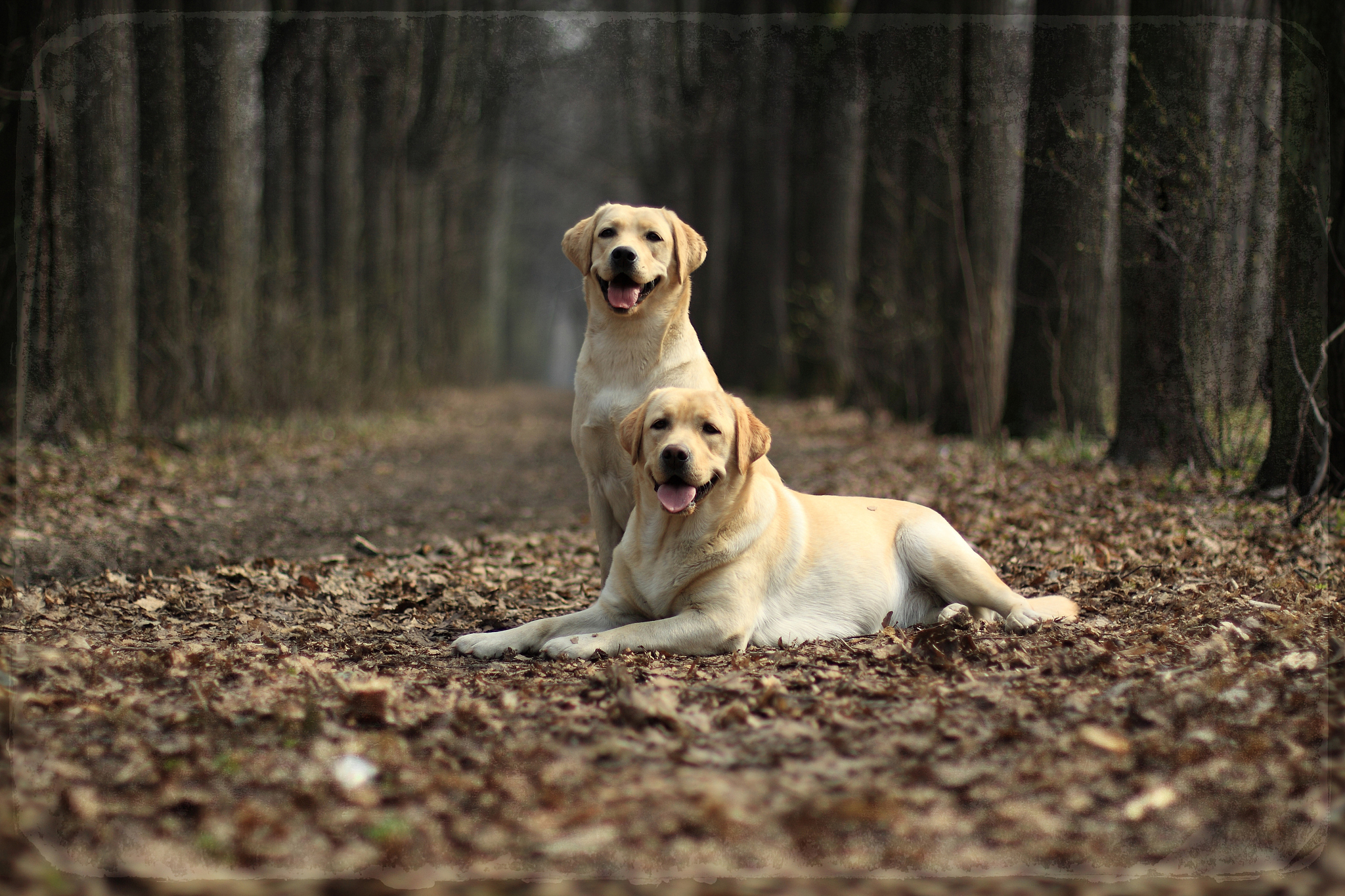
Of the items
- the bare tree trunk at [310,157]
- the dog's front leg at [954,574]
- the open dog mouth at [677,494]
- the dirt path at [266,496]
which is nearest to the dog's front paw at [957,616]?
the dog's front leg at [954,574]

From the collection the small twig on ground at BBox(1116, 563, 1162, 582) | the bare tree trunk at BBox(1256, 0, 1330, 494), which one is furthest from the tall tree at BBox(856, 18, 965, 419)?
the small twig on ground at BBox(1116, 563, 1162, 582)

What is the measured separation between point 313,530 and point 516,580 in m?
2.12

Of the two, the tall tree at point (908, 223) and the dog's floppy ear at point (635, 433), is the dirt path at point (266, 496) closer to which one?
the dog's floppy ear at point (635, 433)

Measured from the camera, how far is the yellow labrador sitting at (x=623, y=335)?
454cm

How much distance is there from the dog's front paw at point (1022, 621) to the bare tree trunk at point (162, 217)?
9.12 meters

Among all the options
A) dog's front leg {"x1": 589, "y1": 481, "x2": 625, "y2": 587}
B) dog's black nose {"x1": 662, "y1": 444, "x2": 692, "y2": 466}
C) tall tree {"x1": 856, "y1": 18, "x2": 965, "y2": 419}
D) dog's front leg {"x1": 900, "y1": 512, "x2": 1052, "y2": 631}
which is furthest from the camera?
tall tree {"x1": 856, "y1": 18, "x2": 965, "y2": 419}

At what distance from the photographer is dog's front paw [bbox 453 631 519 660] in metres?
3.96

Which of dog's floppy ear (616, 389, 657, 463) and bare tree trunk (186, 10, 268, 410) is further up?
bare tree trunk (186, 10, 268, 410)

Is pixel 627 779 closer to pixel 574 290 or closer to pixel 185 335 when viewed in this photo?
pixel 185 335

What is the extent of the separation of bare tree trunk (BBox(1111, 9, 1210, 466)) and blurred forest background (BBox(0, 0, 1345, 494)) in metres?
0.02

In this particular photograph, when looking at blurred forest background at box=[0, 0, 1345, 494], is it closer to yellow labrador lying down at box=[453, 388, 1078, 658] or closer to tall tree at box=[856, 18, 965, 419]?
tall tree at box=[856, 18, 965, 419]

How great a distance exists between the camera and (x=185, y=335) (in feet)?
34.8

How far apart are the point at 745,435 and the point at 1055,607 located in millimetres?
1480

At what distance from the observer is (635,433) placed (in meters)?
3.89
